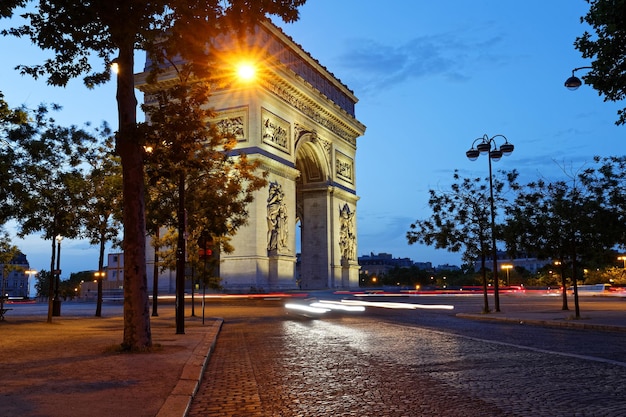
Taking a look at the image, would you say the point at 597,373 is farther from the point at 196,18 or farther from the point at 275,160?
the point at 275,160

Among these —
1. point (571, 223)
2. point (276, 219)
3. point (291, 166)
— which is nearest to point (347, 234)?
point (291, 166)

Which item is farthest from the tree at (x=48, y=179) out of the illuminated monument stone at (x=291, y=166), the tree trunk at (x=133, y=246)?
the illuminated monument stone at (x=291, y=166)

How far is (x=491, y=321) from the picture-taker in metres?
21.6

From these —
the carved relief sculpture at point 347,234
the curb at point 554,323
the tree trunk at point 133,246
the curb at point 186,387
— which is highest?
the carved relief sculpture at point 347,234

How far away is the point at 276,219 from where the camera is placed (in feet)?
152

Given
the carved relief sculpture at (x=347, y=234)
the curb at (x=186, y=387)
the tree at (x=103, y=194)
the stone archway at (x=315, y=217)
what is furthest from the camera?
the carved relief sculpture at (x=347, y=234)

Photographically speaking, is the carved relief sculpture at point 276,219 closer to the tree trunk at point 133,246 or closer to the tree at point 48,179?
the tree at point 48,179

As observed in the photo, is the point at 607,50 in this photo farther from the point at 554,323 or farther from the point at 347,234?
the point at 347,234

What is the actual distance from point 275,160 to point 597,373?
38.2 meters

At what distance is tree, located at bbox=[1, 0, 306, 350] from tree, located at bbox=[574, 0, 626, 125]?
6.36m

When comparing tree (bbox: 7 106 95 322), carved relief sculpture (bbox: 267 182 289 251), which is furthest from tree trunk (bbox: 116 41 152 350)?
carved relief sculpture (bbox: 267 182 289 251)

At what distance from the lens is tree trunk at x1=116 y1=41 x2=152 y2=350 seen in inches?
449

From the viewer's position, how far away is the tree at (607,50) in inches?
521

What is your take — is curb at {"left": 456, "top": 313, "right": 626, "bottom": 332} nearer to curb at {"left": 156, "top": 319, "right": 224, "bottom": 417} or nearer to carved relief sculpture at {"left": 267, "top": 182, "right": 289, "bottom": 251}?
curb at {"left": 156, "top": 319, "right": 224, "bottom": 417}
